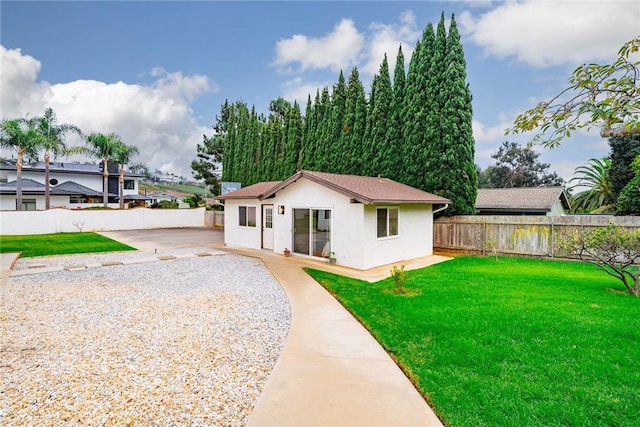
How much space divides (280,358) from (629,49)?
464 centimetres

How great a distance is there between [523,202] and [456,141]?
375 inches

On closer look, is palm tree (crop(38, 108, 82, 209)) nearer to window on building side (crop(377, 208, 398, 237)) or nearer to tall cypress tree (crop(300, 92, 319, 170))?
tall cypress tree (crop(300, 92, 319, 170))

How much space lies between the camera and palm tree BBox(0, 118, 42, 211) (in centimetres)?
2344

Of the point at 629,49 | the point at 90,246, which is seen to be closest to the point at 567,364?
the point at 629,49

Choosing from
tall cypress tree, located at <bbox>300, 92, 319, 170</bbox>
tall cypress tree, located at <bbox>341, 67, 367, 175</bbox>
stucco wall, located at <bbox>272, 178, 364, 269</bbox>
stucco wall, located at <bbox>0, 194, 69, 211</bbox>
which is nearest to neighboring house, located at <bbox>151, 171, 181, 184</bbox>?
stucco wall, located at <bbox>0, 194, 69, 211</bbox>

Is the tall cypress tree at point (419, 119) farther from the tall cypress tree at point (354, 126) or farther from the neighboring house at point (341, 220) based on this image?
the tall cypress tree at point (354, 126)

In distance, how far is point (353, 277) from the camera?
945 centimetres

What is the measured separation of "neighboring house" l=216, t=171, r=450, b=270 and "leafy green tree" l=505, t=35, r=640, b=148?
710cm

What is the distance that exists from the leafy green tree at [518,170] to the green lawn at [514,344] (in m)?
38.3

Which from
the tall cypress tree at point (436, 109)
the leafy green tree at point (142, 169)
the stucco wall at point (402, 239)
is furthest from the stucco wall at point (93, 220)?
the stucco wall at point (402, 239)

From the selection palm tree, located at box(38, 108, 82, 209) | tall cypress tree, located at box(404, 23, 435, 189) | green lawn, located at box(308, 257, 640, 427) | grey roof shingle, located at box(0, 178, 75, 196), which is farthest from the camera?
grey roof shingle, located at box(0, 178, 75, 196)

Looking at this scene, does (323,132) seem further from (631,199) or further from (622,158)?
(622,158)

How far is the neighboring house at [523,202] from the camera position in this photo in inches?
803

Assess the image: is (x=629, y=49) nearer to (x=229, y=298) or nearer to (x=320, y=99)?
(x=229, y=298)
